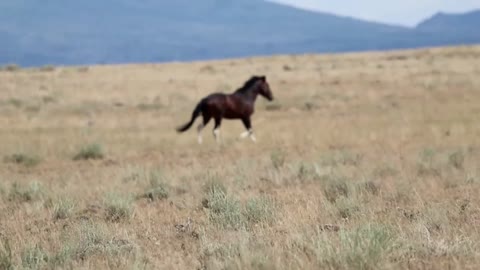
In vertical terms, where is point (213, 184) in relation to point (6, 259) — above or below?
below

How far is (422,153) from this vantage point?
13.7 metres

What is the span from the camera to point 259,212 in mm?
7168

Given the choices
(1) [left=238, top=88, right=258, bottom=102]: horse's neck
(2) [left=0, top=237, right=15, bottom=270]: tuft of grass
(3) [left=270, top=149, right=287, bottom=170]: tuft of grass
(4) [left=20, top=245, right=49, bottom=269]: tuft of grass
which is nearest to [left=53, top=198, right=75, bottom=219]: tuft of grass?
(4) [left=20, top=245, right=49, bottom=269]: tuft of grass

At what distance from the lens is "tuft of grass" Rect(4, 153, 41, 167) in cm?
1516

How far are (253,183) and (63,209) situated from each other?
326cm

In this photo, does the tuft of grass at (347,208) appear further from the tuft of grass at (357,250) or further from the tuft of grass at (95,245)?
the tuft of grass at (95,245)

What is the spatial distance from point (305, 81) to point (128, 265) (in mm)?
31352

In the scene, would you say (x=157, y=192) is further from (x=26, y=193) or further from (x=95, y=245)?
(x=95, y=245)

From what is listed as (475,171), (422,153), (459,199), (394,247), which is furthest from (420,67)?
(394,247)

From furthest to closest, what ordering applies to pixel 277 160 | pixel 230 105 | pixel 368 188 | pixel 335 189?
pixel 230 105, pixel 277 160, pixel 368 188, pixel 335 189

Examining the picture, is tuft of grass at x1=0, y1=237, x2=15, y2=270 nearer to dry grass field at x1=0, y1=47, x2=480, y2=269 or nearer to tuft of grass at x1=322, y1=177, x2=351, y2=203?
dry grass field at x1=0, y1=47, x2=480, y2=269

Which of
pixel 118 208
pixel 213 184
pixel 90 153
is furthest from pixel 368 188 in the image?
pixel 90 153

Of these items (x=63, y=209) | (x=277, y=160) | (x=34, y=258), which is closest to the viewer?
(x=34, y=258)

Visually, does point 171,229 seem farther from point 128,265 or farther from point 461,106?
point 461,106
